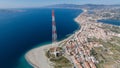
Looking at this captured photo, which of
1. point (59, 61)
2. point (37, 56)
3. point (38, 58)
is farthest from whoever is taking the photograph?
point (37, 56)

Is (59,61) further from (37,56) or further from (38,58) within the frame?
(37,56)

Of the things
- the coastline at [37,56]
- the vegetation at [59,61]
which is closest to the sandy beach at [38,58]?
the coastline at [37,56]

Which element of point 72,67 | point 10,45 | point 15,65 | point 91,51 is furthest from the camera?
point 10,45

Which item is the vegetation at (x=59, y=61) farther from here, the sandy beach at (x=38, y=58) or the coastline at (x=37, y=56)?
the coastline at (x=37, y=56)

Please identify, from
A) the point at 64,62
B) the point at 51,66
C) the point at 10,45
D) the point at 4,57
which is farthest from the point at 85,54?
the point at 10,45

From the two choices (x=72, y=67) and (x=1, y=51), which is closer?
(x=72, y=67)

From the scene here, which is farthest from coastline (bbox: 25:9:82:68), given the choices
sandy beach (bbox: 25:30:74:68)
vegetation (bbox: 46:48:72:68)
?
vegetation (bbox: 46:48:72:68)

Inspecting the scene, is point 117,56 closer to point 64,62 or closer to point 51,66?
point 64,62

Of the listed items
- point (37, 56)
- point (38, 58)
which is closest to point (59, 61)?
point (38, 58)

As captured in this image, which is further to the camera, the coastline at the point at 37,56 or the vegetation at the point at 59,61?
the coastline at the point at 37,56

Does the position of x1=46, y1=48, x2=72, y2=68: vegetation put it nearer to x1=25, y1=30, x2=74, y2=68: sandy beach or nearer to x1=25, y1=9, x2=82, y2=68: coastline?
x1=25, y1=30, x2=74, y2=68: sandy beach

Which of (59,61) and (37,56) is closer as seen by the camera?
(59,61)
